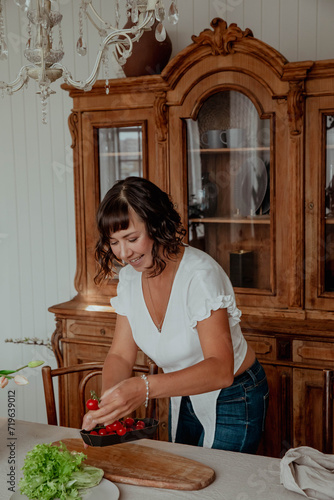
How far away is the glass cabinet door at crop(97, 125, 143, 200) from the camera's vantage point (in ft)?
9.43

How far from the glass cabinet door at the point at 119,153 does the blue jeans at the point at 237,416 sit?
4.46 ft

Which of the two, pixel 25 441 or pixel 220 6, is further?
pixel 220 6

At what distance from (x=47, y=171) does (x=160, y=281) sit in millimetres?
1910

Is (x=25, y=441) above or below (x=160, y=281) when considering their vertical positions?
below

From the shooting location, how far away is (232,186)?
271 cm

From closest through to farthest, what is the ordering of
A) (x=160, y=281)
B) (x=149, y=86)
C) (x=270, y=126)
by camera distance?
(x=160, y=281)
(x=270, y=126)
(x=149, y=86)

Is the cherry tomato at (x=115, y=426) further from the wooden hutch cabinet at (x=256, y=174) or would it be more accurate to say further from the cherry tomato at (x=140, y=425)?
the wooden hutch cabinet at (x=256, y=174)

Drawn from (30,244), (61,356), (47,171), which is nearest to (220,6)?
(47,171)

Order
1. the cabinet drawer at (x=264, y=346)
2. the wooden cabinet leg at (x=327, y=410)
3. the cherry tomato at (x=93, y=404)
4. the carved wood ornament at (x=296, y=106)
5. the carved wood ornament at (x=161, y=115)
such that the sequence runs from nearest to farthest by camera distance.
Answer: the cherry tomato at (x=93, y=404) < the wooden cabinet leg at (x=327, y=410) < the carved wood ornament at (x=296, y=106) < the cabinet drawer at (x=264, y=346) < the carved wood ornament at (x=161, y=115)

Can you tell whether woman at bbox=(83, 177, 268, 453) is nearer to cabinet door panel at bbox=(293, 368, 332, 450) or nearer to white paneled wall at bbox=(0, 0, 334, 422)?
cabinet door panel at bbox=(293, 368, 332, 450)

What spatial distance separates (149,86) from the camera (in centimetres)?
274

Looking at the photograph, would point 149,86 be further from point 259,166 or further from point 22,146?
point 22,146

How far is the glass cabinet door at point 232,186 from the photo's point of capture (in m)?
2.63

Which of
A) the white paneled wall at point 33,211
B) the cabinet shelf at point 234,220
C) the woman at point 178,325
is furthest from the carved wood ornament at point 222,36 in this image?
the woman at point 178,325
